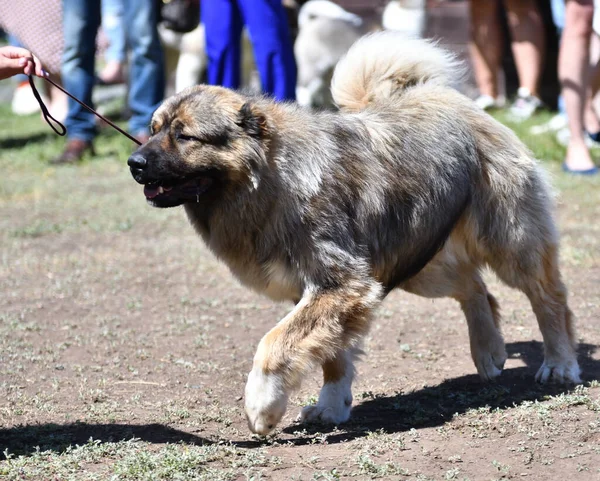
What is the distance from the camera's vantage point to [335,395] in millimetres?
3857

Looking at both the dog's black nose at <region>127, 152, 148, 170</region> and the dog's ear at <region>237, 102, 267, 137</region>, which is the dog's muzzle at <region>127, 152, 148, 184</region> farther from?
the dog's ear at <region>237, 102, 267, 137</region>

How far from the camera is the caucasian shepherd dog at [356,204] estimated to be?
3.57 meters

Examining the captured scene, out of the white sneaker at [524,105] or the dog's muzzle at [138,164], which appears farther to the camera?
the white sneaker at [524,105]

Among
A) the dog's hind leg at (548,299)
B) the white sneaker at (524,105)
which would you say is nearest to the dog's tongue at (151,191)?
the dog's hind leg at (548,299)

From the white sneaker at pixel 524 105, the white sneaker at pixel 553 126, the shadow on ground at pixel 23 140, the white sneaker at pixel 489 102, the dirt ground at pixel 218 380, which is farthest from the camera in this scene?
the shadow on ground at pixel 23 140

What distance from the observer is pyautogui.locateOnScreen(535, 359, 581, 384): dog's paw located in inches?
164

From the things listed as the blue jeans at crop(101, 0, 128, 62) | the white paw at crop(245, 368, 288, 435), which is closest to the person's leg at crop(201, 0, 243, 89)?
the white paw at crop(245, 368, 288, 435)

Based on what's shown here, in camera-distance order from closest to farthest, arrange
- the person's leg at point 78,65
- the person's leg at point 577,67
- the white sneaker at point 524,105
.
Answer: the person's leg at point 577,67 < the person's leg at point 78,65 < the white sneaker at point 524,105

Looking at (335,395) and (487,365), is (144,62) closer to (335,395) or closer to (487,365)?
(487,365)

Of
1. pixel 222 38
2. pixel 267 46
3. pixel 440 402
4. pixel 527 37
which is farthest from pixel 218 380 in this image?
pixel 527 37

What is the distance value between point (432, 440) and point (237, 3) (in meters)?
4.39

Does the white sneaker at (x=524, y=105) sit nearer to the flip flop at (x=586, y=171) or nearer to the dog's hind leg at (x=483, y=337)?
the flip flop at (x=586, y=171)

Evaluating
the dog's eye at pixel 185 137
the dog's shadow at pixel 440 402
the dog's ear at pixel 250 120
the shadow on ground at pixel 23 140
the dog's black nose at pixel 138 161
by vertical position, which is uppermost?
the dog's ear at pixel 250 120

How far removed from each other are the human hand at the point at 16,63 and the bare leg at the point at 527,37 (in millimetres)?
7490
